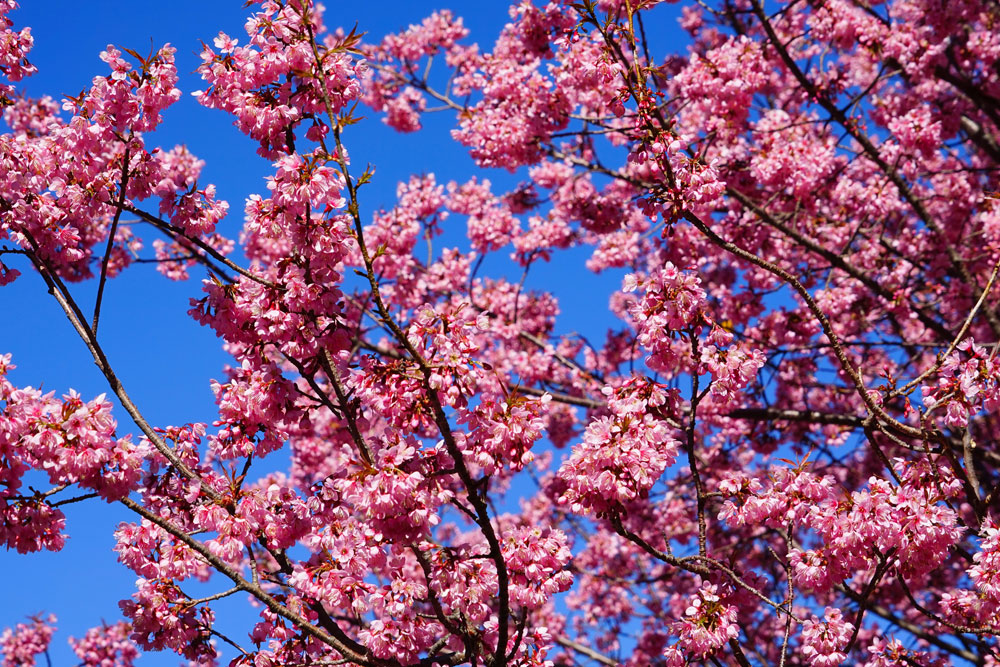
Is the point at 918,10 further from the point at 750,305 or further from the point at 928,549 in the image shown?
the point at 928,549

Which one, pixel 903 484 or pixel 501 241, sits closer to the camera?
pixel 903 484

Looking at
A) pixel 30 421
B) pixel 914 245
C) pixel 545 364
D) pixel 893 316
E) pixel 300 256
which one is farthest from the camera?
pixel 545 364

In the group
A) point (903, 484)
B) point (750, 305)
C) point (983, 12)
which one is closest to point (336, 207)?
point (903, 484)

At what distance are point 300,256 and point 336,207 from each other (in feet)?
1.64

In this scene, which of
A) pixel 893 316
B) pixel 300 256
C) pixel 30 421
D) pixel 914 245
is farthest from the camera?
pixel 914 245

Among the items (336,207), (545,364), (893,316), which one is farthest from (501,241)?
(336,207)

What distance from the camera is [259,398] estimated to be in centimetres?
463

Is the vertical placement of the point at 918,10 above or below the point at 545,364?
above

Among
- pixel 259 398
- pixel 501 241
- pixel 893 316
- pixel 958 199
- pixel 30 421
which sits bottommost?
pixel 30 421

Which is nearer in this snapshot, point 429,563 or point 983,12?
point 429,563

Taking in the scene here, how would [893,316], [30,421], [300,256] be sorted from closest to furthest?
1. [30,421]
2. [300,256]
3. [893,316]

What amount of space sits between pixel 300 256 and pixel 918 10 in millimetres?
8788

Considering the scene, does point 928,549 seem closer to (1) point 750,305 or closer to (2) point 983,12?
(1) point 750,305

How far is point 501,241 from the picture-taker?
11.8 m
